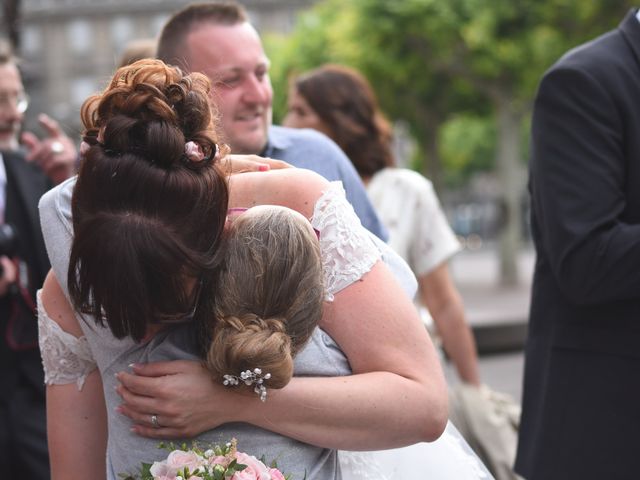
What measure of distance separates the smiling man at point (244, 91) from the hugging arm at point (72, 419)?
1.00 m

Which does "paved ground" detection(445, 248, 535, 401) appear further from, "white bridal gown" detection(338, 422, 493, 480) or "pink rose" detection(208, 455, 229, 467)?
"pink rose" detection(208, 455, 229, 467)

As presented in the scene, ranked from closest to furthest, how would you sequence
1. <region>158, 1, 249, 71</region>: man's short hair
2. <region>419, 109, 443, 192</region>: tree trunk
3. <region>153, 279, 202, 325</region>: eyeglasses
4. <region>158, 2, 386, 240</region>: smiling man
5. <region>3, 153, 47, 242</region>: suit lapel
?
<region>153, 279, 202, 325</region>: eyeglasses < <region>158, 2, 386, 240</region>: smiling man < <region>158, 1, 249, 71</region>: man's short hair < <region>3, 153, 47, 242</region>: suit lapel < <region>419, 109, 443, 192</region>: tree trunk

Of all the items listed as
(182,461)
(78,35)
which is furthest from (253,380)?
(78,35)

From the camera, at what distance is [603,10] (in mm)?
20953

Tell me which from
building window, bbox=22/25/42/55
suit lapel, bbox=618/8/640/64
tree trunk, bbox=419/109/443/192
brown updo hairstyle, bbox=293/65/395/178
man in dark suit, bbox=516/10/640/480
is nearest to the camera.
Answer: man in dark suit, bbox=516/10/640/480

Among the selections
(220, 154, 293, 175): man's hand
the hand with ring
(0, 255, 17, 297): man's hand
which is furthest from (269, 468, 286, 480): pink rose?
(0, 255, 17, 297): man's hand

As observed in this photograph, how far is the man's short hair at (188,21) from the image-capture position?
129 inches

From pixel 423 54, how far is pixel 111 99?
2346cm

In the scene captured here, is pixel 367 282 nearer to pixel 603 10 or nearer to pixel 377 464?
pixel 377 464

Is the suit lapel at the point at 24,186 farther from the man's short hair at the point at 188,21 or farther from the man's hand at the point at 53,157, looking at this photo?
the man's short hair at the point at 188,21

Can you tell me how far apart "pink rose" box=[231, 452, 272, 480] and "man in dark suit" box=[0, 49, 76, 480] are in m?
1.95

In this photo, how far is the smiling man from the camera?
309 cm

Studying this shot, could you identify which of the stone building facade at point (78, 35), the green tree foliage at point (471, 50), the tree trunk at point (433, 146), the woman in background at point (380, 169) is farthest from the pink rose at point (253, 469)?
the stone building facade at point (78, 35)

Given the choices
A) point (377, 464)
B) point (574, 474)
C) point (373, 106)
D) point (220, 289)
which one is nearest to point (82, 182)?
point (220, 289)
